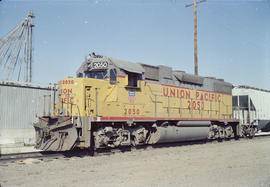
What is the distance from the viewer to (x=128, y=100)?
37.7 ft

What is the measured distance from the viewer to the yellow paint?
10500 millimetres

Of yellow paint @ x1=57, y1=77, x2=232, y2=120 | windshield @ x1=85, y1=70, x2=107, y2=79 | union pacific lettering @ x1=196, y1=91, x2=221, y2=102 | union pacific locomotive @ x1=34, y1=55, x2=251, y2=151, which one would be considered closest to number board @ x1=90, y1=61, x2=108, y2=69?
union pacific locomotive @ x1=34, y1=55, x2=251, y2=151

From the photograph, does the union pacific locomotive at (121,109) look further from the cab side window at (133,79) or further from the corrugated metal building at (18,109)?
the corrugated metal building at (18,109)

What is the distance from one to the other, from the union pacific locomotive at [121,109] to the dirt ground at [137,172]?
1.27 metres

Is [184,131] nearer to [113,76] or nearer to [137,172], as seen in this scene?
[113,76]

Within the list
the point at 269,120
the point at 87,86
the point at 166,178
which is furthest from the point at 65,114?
the point at 269,120

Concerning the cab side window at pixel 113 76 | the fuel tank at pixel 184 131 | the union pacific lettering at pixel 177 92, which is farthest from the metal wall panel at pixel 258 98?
the cab side window at pixel 113 76

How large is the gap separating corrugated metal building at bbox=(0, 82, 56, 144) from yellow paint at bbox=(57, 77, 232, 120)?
5.08m

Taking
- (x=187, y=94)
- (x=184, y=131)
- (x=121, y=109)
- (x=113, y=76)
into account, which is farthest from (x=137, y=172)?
(x=187, y=94)

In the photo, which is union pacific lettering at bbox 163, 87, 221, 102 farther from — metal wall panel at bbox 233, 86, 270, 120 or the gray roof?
metal wall panel at bbox 233, 86, 270, 120

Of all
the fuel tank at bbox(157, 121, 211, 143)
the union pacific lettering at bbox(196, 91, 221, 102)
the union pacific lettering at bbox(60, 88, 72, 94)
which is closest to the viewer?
the union pacific lettering at bbox(60, 88, 72, 94)

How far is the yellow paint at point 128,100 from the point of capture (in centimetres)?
1050

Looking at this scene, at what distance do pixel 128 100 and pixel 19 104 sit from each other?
7766 millimetres

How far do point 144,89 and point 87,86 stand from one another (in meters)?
2.81
